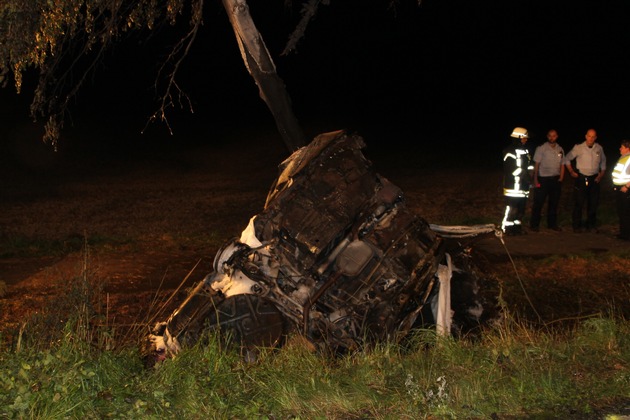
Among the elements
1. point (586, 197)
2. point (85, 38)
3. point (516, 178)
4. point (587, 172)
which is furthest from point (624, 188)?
point (85, 38)

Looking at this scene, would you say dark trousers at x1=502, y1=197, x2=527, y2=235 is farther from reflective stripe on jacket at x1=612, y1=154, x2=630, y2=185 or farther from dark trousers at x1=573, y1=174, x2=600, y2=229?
reflective stripe on jacket at x1=612, y1=154, x2=630, y2=185

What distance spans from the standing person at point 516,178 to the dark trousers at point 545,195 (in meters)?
0.46

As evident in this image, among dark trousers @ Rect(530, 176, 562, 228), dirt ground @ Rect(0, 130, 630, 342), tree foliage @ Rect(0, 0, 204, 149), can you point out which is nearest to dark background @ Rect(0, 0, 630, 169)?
dirt ground @ Rect(0, 130, 630, 342)

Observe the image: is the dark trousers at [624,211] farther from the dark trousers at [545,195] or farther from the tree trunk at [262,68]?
the tree trunk at [262,68]

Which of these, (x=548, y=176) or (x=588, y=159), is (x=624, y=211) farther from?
(x=548, y=176)

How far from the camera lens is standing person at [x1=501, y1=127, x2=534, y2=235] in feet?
38.8

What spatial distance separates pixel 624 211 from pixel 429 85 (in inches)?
1294

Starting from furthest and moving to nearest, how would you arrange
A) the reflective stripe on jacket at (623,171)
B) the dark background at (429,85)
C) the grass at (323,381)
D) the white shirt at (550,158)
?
the dark background at (429,85), the white shirt at (550,158), the reflective stripe on jacket at (623,171), the grass at (323,381)

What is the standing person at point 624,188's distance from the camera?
11305mm

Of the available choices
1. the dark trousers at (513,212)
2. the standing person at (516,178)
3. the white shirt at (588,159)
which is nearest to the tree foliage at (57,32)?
the standing person at (516,178)

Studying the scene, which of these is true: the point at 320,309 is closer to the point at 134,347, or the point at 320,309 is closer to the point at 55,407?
the point at 134,347

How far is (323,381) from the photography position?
15.0 ft

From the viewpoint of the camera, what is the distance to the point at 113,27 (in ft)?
26.6

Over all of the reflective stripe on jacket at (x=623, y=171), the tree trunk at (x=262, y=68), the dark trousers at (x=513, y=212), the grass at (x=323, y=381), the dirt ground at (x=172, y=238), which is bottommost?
the dirt ground at (x=172, y=238)
